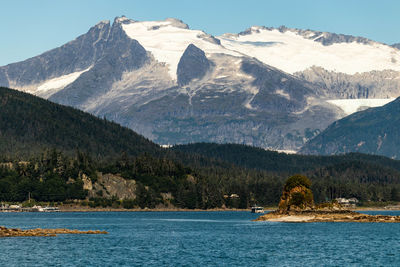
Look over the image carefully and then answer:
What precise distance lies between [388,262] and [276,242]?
147 ft

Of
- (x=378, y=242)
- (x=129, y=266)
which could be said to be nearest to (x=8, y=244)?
(x=129, y=266)

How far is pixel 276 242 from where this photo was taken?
195250 mm

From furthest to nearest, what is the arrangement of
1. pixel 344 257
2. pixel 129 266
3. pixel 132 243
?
1. pixel 132 243
2. pixel 344 257
3. pixel 129 266

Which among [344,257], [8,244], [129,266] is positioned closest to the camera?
[129,266]

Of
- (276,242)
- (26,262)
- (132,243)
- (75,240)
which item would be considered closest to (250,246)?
(276,242)

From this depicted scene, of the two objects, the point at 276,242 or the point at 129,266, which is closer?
the point at 129,266

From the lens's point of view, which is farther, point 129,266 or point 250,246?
point 250,246

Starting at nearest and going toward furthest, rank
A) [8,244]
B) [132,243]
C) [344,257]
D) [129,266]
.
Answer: [129,266]
[344,257]
[8,244]
[132,243]

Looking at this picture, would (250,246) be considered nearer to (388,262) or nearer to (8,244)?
(388,262)

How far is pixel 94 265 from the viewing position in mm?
149750

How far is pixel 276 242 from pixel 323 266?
47.7 m

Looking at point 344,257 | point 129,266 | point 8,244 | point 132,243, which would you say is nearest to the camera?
point 129,266

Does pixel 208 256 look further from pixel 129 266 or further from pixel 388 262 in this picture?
pixel 388 262

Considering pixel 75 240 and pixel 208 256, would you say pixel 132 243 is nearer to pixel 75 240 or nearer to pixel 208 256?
pixel 75 240
